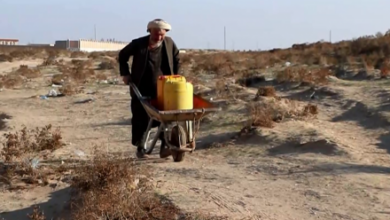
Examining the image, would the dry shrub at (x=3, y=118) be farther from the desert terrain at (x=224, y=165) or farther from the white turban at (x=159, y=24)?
the white turban at (x=159, y=24)

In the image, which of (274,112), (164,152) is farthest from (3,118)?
(164,152)

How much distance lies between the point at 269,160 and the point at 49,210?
2.77m

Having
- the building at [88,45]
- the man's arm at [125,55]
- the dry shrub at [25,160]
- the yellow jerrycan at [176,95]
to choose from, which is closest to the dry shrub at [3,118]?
the dry shrub at [25,160]

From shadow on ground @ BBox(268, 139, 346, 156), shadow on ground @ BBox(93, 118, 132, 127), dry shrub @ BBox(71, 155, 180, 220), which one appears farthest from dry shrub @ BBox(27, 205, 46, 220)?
shadow on ground @ BBox(93, 118, 132, 127)

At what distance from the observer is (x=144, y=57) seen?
22.9 feet

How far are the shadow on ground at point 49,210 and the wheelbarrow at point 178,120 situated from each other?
4.23 ft

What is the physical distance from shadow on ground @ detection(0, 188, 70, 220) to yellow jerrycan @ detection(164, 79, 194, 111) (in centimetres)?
138

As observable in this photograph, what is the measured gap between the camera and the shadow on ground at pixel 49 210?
547cm

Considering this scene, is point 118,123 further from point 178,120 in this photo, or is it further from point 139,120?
point 178,120

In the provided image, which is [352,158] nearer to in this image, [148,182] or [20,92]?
[148,182]

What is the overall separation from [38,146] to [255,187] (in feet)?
10.7

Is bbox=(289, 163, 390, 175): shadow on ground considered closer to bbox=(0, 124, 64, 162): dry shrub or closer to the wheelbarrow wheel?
the wheelbarrow wheel

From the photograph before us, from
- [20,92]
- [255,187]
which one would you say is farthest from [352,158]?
[20,92]

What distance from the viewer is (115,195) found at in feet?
16.4
